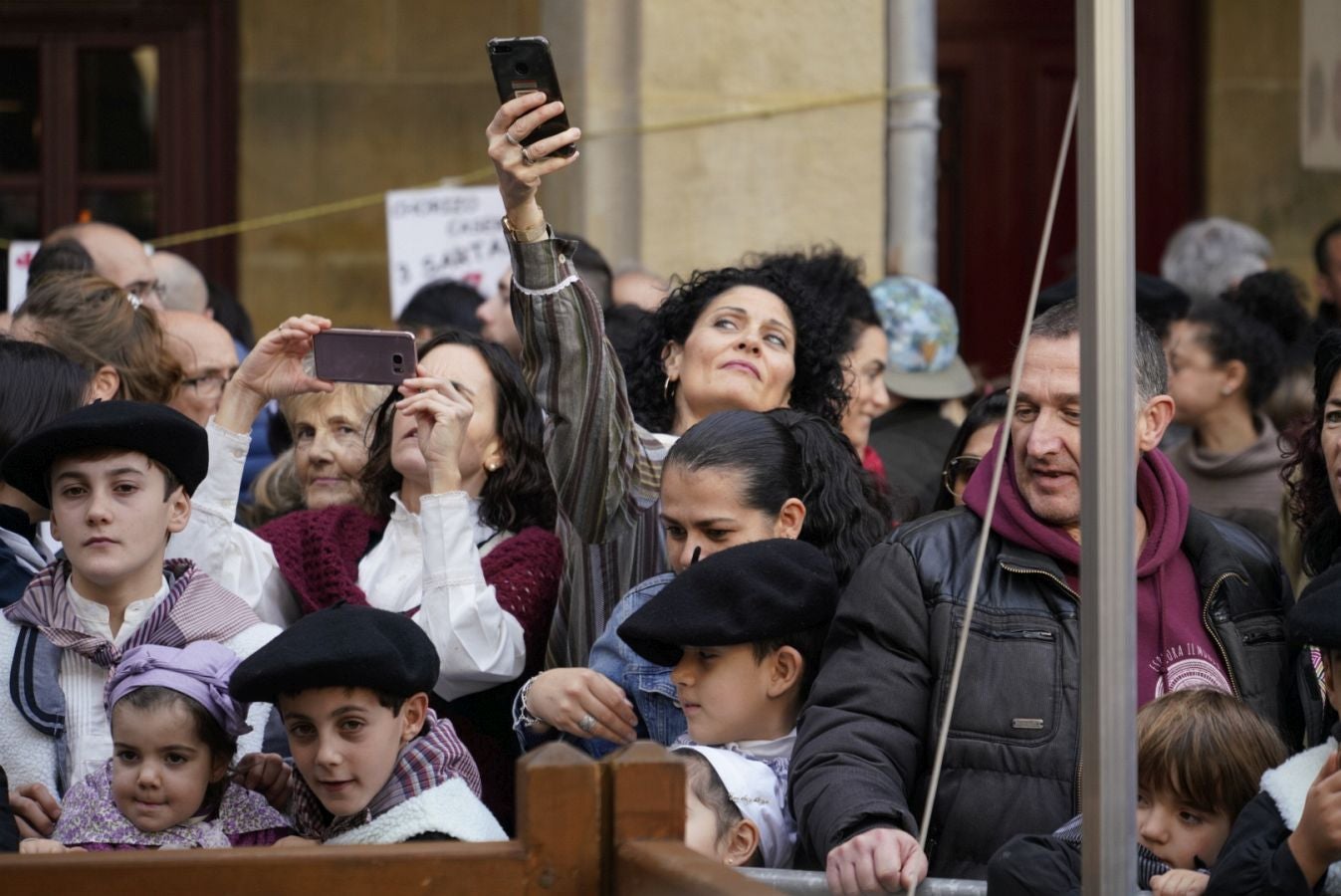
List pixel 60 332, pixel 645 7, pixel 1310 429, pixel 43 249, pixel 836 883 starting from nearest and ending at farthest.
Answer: pixel 836 883
pixel 1310 429
pixel 60 332
pixel 43 249
pixel 645 7

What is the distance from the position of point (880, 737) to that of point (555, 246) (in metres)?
1.06

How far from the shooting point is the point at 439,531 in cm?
367

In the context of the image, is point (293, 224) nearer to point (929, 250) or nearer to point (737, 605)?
point (929, 250)

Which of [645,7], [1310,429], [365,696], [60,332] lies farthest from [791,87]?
[365,696]

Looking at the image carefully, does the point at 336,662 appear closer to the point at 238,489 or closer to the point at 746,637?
the point at 746,637

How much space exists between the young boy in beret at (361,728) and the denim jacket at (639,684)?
0.39m

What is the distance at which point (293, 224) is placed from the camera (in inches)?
353

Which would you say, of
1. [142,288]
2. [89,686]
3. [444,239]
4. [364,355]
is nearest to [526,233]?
[364,355]

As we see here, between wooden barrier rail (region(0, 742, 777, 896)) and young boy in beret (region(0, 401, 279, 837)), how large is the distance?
3.57ft


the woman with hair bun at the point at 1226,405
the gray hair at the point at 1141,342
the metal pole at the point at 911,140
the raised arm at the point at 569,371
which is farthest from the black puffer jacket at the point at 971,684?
the metal pole at the point at 911,140

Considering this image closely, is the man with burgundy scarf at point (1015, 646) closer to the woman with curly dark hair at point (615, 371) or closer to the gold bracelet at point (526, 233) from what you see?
the woman with curly dark hair at point (615, 371)

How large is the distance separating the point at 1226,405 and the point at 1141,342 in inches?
101

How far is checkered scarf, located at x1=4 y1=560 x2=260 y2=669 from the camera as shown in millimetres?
3438

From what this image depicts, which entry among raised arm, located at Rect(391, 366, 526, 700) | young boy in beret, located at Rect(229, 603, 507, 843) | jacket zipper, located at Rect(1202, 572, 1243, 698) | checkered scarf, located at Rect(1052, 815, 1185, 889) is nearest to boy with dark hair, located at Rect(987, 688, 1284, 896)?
checkered scarf, located at Rect(1052, 815, 1185, 889)
